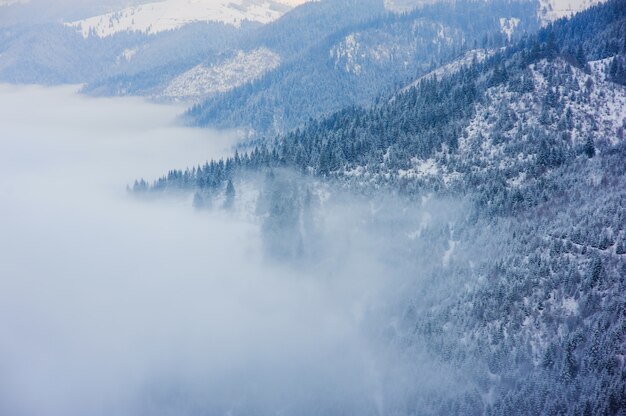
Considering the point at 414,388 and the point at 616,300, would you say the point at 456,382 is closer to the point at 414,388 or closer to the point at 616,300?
the point at 414,388

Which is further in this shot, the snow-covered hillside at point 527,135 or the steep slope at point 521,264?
the snow-covered hillside at point 527,135

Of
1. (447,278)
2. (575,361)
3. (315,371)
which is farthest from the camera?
(315,371)

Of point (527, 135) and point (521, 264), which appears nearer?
point (521, 264)

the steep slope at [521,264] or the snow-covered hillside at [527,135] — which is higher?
the snow-covered hillside at [527,135]

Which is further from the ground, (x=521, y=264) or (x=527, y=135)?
(x=527, y=135)

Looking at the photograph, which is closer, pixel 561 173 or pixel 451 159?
pixel 561 173

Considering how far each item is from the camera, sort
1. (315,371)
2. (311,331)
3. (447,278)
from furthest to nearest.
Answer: (311,331), (315,371), (447,278)

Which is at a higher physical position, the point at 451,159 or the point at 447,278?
the point at 451,159

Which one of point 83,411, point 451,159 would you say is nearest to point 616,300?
point 451,159

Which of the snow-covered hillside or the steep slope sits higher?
the snow-covered hillside

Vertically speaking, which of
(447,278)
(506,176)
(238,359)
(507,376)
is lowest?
(238,359)

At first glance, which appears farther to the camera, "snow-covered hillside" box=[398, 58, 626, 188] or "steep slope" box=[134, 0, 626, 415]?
"snow-covered hillside" box=[398, 58, 626, 188]
